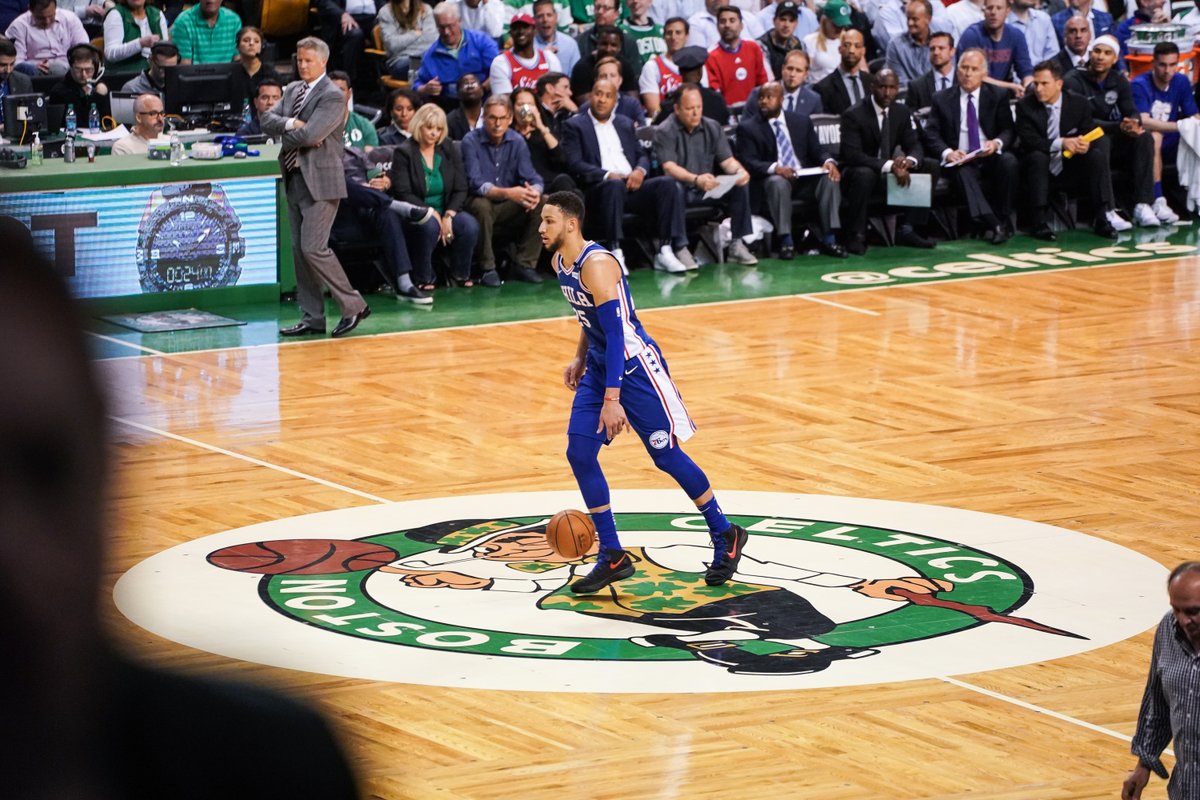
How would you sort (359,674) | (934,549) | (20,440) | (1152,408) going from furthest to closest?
(1152,408) → (934,549) → (359,674) → (20,440)

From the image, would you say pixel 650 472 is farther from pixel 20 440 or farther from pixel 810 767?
pixel 20 440

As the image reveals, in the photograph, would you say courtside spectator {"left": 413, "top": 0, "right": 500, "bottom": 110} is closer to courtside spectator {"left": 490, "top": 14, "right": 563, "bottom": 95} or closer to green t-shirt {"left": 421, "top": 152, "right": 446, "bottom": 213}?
courtside spectator {"left": 490, "top": 14, "right": 563, "bottom": 95}

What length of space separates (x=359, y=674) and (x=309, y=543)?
1865 millimetres

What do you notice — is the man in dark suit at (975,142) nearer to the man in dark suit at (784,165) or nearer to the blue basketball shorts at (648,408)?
the man in dark suit at (784,165)

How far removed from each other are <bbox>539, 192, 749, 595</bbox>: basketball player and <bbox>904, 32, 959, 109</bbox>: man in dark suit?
33.7 ft

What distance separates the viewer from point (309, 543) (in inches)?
340

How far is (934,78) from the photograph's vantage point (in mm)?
17578

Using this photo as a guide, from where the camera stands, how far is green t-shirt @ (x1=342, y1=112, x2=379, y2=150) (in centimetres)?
1515

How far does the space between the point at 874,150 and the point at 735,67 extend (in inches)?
63.6

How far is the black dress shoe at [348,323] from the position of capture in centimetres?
1340

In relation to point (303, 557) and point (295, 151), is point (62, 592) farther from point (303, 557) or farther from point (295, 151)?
point (295, 151)

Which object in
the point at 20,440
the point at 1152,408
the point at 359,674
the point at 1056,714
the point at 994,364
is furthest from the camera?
the point at 994,364

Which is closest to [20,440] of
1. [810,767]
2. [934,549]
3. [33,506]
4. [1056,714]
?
[33,506]

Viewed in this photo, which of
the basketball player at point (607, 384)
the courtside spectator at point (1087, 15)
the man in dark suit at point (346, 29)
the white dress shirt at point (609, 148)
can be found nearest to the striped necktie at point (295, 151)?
the white dress shirt at point (609, 148)
